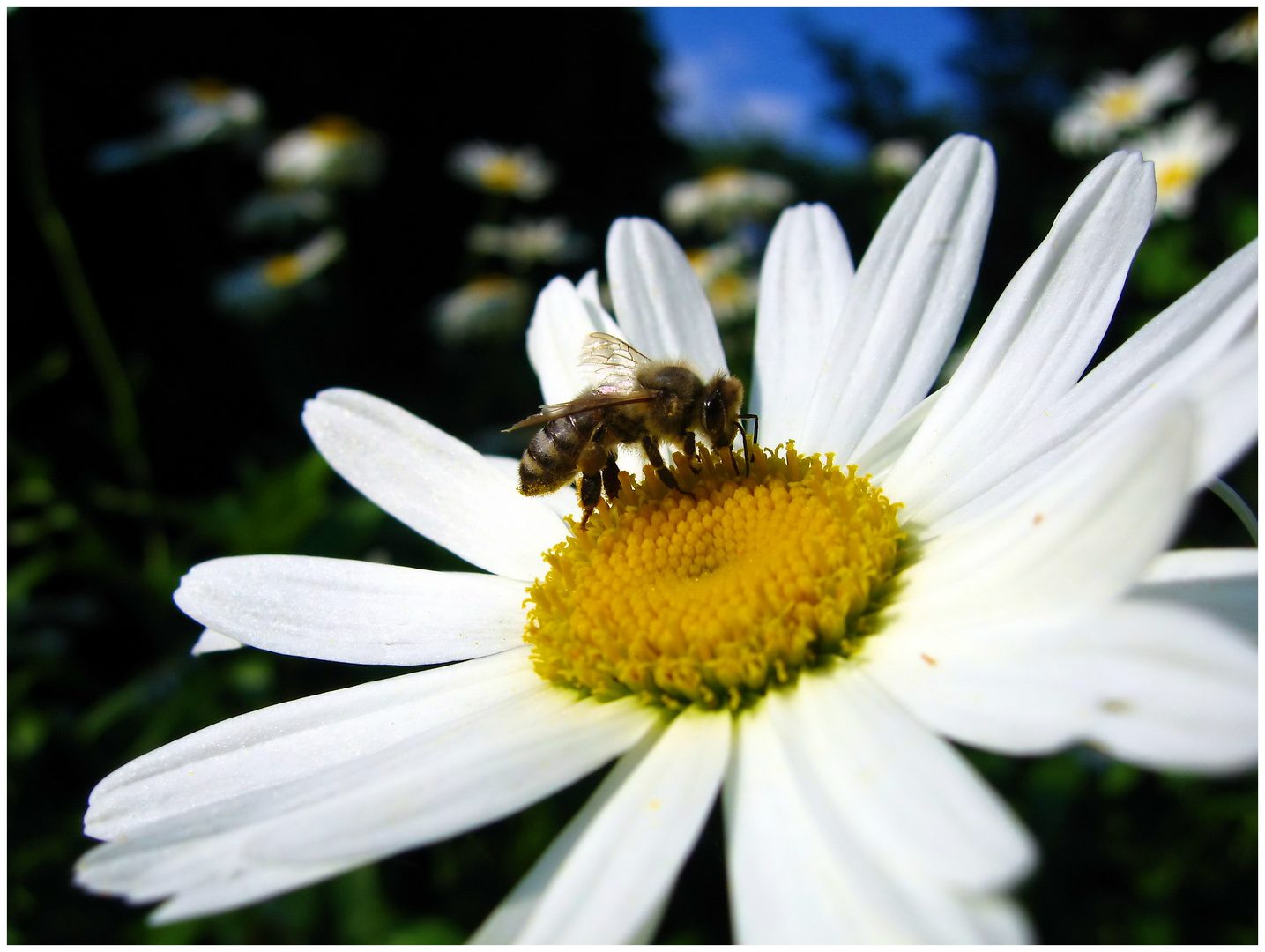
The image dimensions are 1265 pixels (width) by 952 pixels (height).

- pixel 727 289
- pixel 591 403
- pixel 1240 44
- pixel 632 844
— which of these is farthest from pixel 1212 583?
pixel 1240 44

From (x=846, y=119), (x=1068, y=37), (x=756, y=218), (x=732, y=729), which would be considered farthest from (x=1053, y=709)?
(x=1068, y=37)

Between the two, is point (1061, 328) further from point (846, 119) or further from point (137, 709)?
point (846, 119)

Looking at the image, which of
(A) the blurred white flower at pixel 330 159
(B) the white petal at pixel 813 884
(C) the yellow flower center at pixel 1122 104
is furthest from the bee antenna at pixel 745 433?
(C) the yellow flower center at pixel 1122 104

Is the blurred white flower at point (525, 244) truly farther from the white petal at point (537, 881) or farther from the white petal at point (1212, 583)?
the white petal at point (1212, 583)

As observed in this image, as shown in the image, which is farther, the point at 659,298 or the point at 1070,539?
the point at 659,298

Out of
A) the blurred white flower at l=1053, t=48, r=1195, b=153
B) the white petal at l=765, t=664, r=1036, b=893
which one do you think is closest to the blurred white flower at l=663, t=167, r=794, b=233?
the blurred white flower at l=1053, t=48, r=1195, b=153

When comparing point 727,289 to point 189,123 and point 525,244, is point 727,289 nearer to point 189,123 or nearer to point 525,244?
point 525,244
